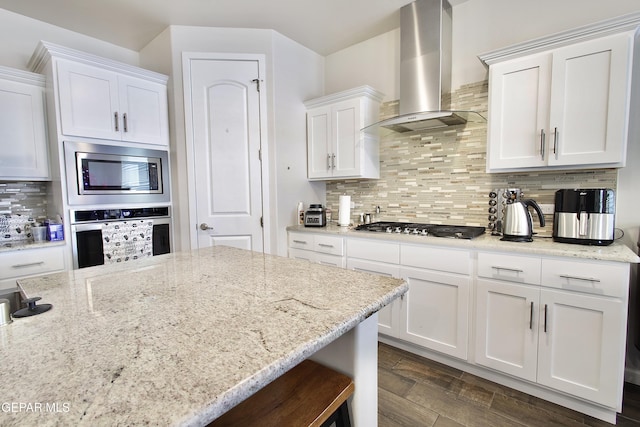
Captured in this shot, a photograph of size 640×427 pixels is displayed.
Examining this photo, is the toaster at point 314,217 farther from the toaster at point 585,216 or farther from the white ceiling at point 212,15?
the toaster at point 585,216

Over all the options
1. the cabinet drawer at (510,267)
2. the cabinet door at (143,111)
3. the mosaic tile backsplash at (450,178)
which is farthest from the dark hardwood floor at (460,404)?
the cabinet door at (143,111)

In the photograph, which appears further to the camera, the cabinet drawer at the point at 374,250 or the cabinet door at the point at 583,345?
the cabinet drawer at the point at 374,250

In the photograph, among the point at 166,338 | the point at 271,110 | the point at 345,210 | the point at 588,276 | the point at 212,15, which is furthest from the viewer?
the point at 345,210

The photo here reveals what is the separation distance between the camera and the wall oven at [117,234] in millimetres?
2242

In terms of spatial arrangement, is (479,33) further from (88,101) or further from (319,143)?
(88,101)

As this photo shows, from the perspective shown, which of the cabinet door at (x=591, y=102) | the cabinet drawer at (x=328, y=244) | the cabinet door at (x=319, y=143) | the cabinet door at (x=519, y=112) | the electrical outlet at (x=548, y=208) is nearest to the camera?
the cabinet door at (x=591, y=102)

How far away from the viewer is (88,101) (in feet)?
7.41

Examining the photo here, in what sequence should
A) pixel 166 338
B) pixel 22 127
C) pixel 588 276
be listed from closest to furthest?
1. pixel 166 338
2. pixel 588 276
3. pixel 22 127

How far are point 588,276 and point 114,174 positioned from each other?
10.5ft

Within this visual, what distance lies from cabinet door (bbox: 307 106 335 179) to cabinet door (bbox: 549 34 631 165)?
5.62 feet

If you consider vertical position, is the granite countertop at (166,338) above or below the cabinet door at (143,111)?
below

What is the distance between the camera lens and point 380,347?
96.0 inches

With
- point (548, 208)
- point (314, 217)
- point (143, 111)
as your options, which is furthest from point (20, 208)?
point (548, 208)

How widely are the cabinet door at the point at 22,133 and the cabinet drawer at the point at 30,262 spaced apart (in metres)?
0.58
